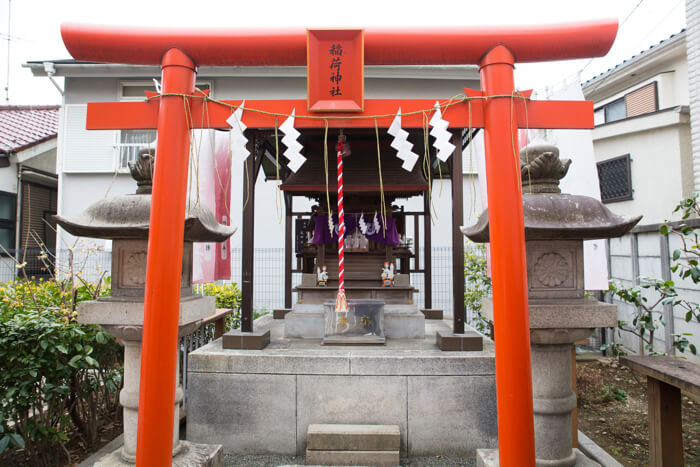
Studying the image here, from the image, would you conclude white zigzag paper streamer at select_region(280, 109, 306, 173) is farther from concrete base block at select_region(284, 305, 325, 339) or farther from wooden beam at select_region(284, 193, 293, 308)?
wooden beam at select_region(284, 193, 293, 308)

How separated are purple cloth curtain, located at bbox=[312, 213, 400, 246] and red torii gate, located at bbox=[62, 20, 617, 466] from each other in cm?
421

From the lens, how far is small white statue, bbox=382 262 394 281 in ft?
23.6

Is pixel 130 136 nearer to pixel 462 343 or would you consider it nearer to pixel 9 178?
pixel 9 178

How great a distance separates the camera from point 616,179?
12.8 meters

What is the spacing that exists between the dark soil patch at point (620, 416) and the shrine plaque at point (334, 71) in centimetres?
469

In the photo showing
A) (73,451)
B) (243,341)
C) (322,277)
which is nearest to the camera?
(73,451)

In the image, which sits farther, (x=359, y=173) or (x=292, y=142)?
(x=359, y=173)

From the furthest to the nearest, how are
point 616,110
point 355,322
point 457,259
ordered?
point 616,110
point 355,322
point 457,259

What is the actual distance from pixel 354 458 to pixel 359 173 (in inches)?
172

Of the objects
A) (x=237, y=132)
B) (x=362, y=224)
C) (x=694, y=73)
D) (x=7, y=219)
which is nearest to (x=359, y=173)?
(x=362, y=224)

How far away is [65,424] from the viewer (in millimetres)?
4125

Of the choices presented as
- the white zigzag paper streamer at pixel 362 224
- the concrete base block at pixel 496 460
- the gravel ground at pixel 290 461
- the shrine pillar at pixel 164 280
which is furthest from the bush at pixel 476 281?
the shrine pillar at pixel 164 280

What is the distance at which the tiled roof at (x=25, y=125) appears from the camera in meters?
12.3

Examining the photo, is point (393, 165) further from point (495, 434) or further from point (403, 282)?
point (495, 434)
